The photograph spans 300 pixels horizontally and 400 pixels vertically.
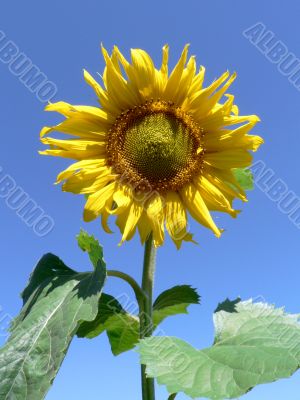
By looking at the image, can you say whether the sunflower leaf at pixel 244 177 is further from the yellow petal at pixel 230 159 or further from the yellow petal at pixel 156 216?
the yellow petal at pixel 156 216

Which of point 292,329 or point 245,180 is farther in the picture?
point 245,180

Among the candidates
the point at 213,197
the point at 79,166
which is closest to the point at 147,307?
the point at 213,197

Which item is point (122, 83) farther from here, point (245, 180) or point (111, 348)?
point (111, 348)

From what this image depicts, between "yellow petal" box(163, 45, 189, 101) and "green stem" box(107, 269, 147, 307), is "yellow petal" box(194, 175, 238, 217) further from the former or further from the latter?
"green stem" box(107, 269, 147, 307)

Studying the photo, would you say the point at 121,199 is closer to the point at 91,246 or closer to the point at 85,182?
the point at 85,182

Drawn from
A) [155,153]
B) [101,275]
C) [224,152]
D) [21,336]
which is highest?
[224,152]

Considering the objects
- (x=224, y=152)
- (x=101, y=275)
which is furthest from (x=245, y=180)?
(x=101, y=275)
